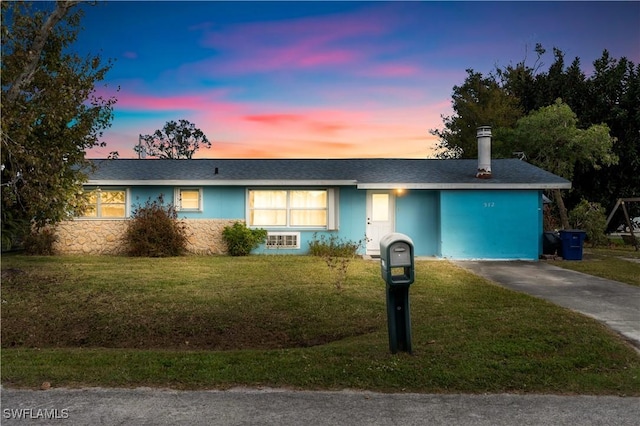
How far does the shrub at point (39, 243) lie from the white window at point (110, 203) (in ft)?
5.19

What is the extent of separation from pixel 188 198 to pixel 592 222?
1776 cm

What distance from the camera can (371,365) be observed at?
5.08 meters

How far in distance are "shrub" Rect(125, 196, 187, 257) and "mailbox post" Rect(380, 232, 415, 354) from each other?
464 inches

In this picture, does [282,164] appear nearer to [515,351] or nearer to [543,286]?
[543,286]

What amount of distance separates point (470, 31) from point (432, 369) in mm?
14994

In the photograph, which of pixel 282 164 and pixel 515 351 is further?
pixel 282 164

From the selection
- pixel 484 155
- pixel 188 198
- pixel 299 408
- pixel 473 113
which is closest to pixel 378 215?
pixel 484 155

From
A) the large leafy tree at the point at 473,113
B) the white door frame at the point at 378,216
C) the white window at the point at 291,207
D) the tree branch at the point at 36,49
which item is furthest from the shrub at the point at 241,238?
the large leafy tree at the point at 473,113

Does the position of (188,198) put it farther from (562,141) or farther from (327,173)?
(562,141)

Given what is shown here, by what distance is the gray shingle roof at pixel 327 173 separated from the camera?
1608cm

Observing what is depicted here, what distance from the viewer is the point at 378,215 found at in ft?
56.0

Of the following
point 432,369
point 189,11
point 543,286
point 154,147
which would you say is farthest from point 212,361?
point 154,147

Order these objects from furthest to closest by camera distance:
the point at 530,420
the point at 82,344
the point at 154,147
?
the point at 154,147 < the point at 82,344 < the point at 530,420

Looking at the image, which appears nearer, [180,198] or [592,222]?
[180,198]
